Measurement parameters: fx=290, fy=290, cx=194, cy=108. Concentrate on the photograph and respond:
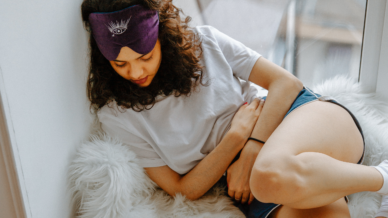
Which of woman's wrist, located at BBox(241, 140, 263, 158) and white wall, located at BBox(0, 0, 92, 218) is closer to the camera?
white wall, located at BBox(0, 0, 92, 218)

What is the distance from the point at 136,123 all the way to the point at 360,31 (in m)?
1.11

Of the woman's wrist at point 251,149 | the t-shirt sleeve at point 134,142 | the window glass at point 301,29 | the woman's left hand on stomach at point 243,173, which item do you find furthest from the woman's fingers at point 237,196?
the window glass at point 301,29

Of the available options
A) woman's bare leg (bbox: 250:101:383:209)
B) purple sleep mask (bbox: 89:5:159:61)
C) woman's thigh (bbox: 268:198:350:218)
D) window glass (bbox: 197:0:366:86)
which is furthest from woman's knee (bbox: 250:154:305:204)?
window glass (bbox: 197:0:366:86)

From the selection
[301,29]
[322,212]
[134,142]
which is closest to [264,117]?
[322,212]

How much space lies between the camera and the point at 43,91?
743 millimetres

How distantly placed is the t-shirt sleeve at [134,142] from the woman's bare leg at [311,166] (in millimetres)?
374

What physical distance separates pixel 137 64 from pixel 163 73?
0.13 m

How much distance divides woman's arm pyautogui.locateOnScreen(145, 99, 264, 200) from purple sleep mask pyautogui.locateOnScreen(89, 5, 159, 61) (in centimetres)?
40

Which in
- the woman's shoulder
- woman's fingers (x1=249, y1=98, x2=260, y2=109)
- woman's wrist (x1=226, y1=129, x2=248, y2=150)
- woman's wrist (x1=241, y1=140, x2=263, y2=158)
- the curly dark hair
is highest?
Answer: the curly dark hair

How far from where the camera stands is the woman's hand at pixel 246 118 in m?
1.00

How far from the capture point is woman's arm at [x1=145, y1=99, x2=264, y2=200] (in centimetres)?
99

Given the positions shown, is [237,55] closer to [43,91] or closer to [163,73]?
[163,73]

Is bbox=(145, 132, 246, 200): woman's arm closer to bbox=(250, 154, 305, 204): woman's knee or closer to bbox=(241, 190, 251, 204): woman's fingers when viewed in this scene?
bbox=(241, 190, 251, 204): woman's fingers

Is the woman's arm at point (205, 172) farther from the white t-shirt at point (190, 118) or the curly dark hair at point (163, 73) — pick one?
the curly dark hair at point (163, 73)
